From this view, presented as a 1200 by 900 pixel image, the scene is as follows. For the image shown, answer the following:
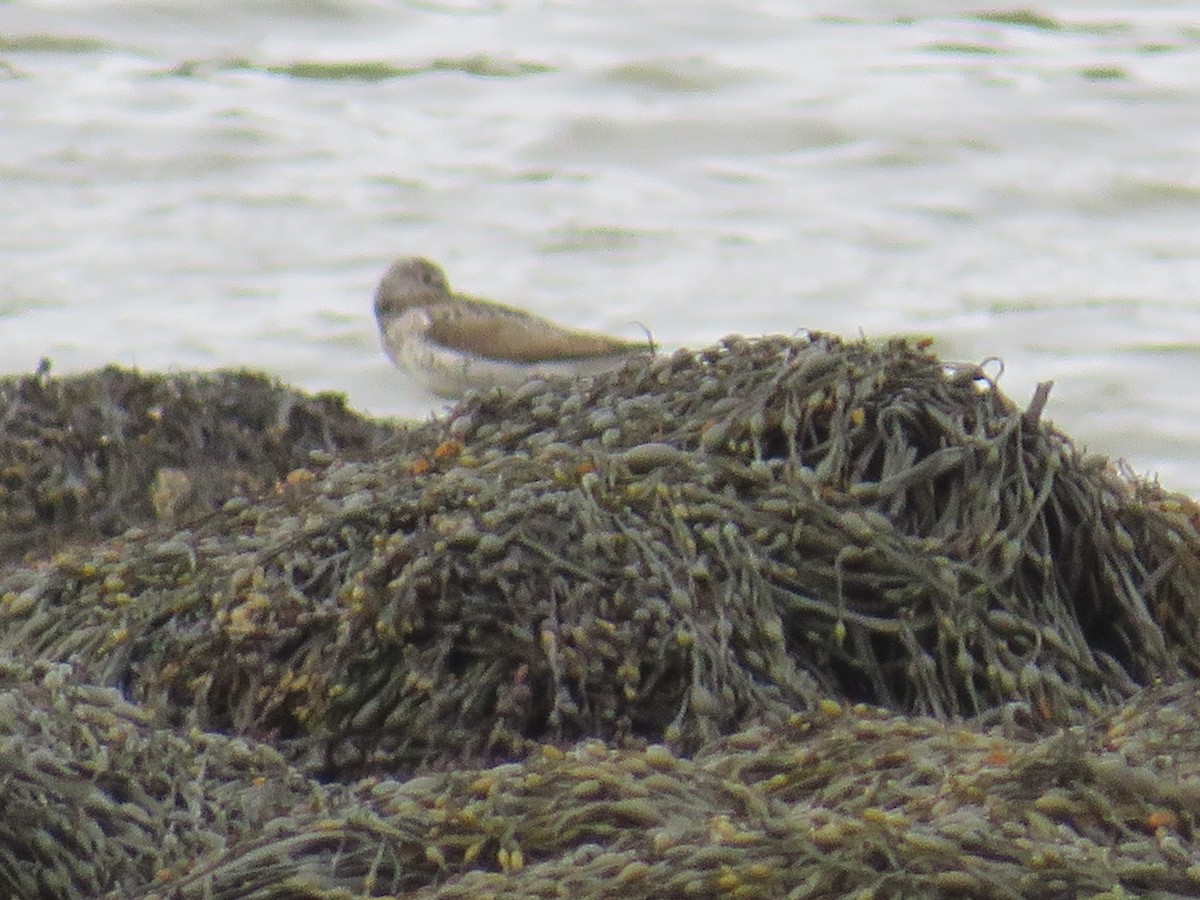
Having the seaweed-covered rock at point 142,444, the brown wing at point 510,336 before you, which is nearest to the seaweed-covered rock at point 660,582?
the seaweed-covered rock at point 142,444

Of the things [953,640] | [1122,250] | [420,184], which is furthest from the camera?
[420,184]

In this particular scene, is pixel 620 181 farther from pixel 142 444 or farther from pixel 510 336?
pixel 142 444

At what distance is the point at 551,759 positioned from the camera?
2721 millimetres

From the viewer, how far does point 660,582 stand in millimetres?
3240

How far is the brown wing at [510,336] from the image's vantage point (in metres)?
7.20

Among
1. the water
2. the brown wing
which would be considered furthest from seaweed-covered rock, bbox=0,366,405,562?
the water

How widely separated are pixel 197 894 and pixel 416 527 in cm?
99

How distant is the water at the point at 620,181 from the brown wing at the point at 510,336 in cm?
32

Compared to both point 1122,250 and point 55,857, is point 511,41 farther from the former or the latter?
point 55,857

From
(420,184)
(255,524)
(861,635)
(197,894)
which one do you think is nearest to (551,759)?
(197,894)

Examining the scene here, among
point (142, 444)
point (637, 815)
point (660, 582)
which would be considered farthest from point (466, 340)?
point (637, 815)

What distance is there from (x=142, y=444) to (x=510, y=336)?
2.90 metres

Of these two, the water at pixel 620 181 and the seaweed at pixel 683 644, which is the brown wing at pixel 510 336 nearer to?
the water at pixel 620 181

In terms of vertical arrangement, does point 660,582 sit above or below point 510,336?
above
